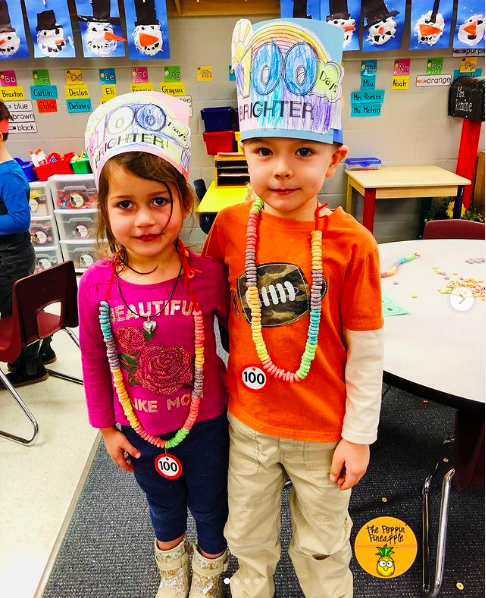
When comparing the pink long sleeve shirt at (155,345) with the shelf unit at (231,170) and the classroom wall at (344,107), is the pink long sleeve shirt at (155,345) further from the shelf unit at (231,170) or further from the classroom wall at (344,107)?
the classroom wall at (344,107)

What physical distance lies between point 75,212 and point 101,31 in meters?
1.24

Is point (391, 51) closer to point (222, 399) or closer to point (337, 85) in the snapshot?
Result: point (337, 85)

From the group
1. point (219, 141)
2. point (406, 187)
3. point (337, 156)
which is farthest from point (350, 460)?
point (219, 141)

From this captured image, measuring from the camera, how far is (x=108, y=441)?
1021 millimetres

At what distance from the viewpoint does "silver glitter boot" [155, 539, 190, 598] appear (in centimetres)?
117

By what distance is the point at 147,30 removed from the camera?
312cm

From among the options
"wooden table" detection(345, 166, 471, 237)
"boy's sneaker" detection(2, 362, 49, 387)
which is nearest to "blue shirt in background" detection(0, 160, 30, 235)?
"boy's sneaker" detection(2, 362, 49, 387)

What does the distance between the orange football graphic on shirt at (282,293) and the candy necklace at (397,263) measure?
32.5 inches

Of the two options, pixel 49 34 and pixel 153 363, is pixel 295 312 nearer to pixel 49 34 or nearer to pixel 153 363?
pixel 153 363

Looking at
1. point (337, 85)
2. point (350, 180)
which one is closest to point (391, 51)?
point (350, 180)

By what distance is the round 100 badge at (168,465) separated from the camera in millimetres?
997

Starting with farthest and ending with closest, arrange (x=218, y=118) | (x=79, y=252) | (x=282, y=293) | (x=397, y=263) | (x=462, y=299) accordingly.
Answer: (x=79, y=252) → (x=218, y=118) → (x=397, y=263) → (x=462, y=299) → (x=282, y=293)

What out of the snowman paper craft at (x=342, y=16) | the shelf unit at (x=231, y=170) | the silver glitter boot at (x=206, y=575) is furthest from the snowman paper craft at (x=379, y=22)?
the silver glitter boot at (x=206, y=575)

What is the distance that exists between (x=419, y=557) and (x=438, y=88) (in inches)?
129
